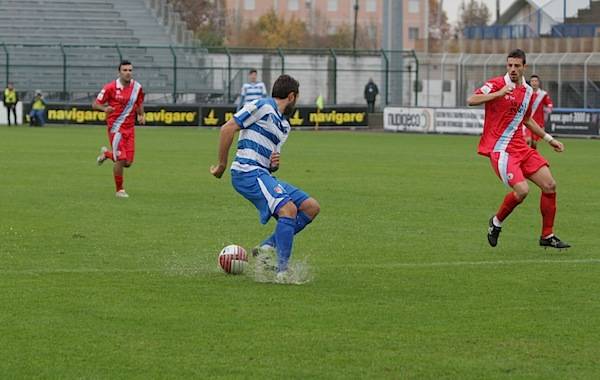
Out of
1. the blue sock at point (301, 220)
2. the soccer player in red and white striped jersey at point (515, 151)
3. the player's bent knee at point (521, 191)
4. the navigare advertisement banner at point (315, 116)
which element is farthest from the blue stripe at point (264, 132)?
the navigare advertisement banner at point (315, 116)

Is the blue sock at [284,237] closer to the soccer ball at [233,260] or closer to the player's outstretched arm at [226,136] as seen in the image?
the soccer ball at [233,260]

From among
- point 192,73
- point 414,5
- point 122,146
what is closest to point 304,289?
point 122,146

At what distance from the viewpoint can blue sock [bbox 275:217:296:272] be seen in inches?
404

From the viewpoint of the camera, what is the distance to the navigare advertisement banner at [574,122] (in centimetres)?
4047

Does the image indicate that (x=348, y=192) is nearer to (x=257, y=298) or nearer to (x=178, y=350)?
(x=257, y=298)

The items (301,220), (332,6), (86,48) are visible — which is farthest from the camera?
(332,6)

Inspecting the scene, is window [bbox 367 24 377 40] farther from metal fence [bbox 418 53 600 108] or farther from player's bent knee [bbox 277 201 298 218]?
player's bent knee [bbox 277 201 298 218]

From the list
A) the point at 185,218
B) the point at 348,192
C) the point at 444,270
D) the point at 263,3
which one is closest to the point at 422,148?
the point at 348,192

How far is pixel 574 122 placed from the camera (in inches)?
1599

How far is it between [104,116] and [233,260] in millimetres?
36745

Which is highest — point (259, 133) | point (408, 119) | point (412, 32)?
point (412, 32)

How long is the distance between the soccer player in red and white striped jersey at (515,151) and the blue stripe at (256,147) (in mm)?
2973

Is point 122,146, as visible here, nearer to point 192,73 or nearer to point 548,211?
point 548,211

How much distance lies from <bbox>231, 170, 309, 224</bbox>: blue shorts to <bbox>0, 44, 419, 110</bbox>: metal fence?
4053 centimetres
